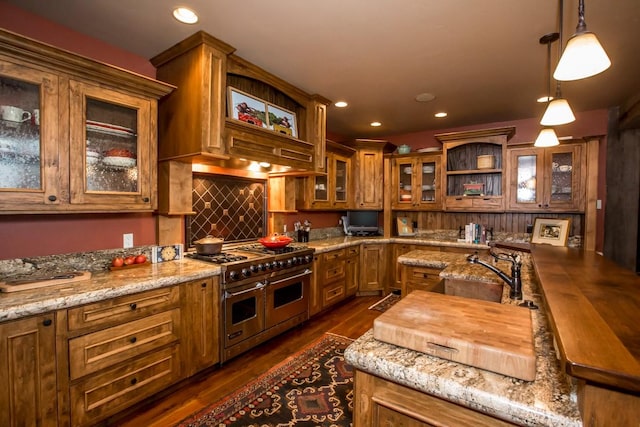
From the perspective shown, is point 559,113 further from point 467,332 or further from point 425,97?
point 467,332

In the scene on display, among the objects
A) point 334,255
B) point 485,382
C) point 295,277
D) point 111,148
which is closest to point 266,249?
point 295,277

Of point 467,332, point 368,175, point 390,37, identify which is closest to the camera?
point 467,332

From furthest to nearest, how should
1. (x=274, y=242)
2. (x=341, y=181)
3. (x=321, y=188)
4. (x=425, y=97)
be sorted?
(x=341, y=181) < (x=321, y=188) < (x=425, y=97) < (x=274, y=242)

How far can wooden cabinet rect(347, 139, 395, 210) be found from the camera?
4.88 m

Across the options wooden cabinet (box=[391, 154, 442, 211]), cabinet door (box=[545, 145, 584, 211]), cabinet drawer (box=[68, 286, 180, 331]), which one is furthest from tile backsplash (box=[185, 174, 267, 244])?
cabinet door (box=[545, 145, 584, 211])

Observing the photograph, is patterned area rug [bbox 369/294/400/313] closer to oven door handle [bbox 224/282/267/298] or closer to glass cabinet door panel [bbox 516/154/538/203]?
oven door handle [bbox 224/282/267/298]

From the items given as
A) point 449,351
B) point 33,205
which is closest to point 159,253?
A: point 33,205

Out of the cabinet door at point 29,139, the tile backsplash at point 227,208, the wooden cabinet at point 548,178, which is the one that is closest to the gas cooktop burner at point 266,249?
the tile backsplash at point 227,208

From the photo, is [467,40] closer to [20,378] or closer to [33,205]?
[33,205]

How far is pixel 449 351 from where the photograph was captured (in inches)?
33.4

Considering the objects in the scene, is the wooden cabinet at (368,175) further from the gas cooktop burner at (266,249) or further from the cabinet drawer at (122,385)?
the cabinet drawer at (122,385)

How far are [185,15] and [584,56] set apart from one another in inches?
87.5

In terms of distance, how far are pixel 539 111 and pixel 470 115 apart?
2.69ft

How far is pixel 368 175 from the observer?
4.91m
